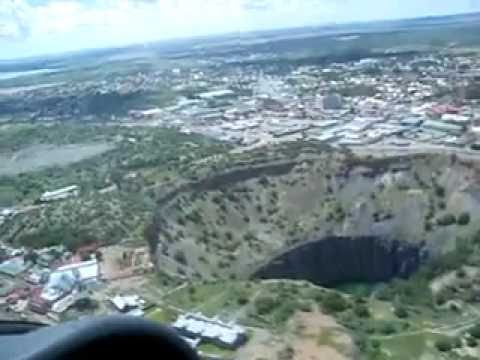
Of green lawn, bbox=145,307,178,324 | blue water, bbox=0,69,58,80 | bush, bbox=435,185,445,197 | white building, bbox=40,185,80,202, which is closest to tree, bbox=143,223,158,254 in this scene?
green lawn, bbox=145,307,178,324

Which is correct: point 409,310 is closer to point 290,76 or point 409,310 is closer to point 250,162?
point 250,162

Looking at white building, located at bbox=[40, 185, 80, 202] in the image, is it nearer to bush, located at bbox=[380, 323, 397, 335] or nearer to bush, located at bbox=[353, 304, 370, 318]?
bush, located at bbox=[353, 304, 370, 318]

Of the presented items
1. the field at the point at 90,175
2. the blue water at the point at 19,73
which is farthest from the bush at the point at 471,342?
the blue water at the point at 19,73

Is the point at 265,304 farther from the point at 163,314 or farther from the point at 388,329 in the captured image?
the point at 388,329

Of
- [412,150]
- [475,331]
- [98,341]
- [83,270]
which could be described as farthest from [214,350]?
[412,150]

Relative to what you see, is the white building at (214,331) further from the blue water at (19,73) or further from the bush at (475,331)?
→ the blue water at (19,73)

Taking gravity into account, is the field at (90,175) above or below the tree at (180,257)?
above

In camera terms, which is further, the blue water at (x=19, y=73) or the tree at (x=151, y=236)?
the blue water at (x=19, y=73)
